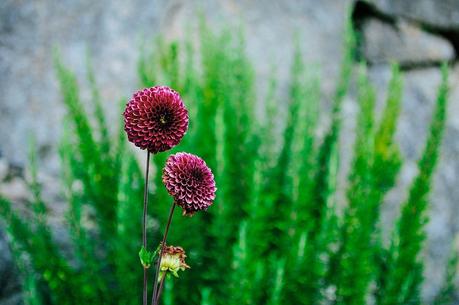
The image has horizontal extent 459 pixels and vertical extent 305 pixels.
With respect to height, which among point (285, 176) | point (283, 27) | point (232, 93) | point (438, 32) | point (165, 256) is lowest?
point (165, 256)

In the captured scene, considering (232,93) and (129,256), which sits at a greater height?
(232,93)

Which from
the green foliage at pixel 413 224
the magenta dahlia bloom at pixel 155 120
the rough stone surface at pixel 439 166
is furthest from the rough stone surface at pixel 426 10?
the magenta dahlia bloom at pixel 155 120

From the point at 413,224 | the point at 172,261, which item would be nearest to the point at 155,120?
the point at 172,261

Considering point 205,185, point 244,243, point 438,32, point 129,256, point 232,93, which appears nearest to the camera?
point 205,185

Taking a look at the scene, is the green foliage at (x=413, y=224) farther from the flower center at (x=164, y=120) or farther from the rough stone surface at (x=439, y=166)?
the flower center at (x=164, y=120)

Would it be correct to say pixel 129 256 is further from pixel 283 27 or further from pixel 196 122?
pixel 283 27

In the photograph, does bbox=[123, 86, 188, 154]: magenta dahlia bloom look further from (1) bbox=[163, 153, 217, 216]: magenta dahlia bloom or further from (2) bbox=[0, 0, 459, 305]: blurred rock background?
(2) bbox=[0, 0, 459, 305]: blurred rock background

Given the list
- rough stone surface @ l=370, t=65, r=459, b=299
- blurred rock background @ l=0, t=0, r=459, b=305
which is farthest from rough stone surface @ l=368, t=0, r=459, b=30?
rough stone surface @ l=370, t=65, r=459, b=299

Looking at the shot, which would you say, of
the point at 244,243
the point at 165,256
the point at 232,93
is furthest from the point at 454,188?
the point at 165,256

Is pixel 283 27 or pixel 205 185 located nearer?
pixel 205 185
